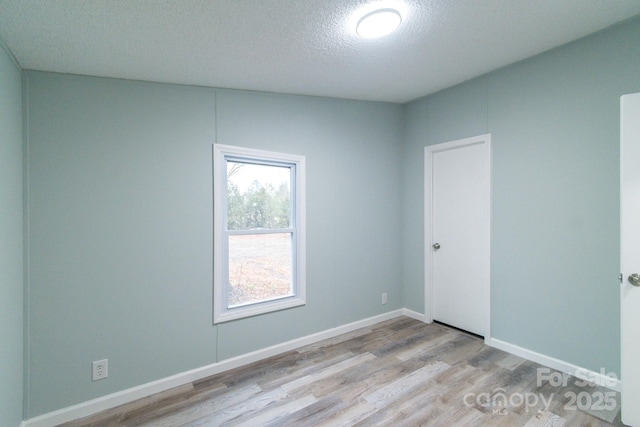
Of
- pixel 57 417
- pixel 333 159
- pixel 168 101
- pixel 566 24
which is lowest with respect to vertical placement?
pixel 57 417

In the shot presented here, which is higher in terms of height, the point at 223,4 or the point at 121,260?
the point at 223,4

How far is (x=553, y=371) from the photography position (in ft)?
8.17

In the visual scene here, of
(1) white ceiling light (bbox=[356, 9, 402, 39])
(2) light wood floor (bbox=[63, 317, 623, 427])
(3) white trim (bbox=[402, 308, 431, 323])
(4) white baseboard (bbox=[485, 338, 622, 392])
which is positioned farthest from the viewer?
(3) white trim (bbox=[402, 308, 431, 323])

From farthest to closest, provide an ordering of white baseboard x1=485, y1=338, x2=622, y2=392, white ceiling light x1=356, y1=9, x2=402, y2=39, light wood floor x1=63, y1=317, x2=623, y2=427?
white baseboard x1=485, y1=338, x2=622, y2=392, light wood floor x1=63, y1=317, x2=623, y2=427, white ceiling light x1=356, y1=9, x2=402, y2=39

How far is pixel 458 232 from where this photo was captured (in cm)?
332

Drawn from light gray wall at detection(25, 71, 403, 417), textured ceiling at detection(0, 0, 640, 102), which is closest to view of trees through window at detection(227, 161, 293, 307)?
light gray wall at detection(25, 71, 403, 417)

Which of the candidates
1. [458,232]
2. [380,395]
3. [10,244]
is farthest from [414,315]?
[10,244]

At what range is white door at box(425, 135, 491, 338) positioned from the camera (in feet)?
10.0

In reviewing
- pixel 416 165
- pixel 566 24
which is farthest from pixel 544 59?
pixel 416 165

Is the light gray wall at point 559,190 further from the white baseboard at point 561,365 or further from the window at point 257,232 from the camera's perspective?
the window at point 257,232

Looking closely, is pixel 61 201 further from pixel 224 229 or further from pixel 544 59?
pixel 544 59

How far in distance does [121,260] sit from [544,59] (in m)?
3.75

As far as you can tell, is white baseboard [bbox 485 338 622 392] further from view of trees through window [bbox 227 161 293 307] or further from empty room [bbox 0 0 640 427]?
view of trees through window [bbox 227 161 293 307]

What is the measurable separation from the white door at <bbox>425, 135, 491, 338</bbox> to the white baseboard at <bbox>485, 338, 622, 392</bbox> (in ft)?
0.61
